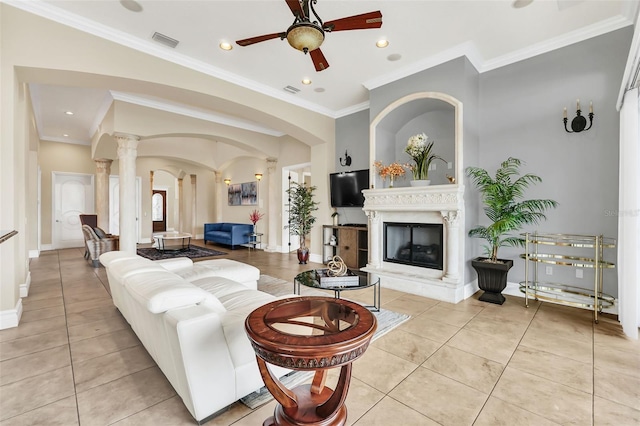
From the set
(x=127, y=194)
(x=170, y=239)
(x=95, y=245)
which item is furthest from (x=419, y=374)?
(x=170, y=239)

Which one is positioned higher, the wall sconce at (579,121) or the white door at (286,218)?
the wall sconce at (579,121)

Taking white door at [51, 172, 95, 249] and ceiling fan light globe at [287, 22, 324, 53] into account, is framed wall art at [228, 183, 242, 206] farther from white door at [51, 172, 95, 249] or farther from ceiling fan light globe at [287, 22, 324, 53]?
ceiling fan light globe at [287, 22, 324, 53]

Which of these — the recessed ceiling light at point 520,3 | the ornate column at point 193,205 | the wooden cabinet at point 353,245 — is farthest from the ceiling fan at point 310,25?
the ornate column at point 193,205

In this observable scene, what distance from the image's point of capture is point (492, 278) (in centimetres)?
369

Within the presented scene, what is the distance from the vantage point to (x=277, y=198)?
8539 millimetres

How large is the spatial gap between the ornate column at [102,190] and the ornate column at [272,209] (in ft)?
15.8

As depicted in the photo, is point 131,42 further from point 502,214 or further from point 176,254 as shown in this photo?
point 176,254

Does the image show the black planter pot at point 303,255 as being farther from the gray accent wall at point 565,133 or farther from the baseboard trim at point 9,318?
the baseboard trim at point 9,318

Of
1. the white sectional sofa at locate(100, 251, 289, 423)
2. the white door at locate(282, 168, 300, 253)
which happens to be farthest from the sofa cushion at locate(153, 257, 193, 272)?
the white door at locate(282, 168, 300, 253)

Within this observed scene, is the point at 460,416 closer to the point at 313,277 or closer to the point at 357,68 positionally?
the point at 313,277

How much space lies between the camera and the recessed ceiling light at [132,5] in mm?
2941

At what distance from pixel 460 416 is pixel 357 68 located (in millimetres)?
4349

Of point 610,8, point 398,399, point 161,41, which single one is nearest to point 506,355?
point 398,399

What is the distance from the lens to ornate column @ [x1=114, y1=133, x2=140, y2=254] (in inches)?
216
